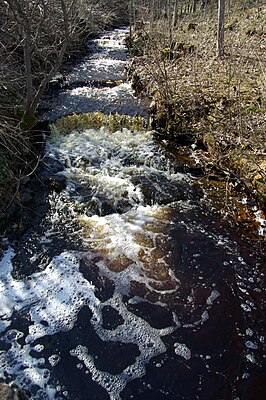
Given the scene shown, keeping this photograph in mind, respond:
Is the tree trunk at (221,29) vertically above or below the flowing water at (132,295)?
above

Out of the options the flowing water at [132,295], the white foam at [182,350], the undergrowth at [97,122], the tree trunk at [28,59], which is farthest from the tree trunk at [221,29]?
the white foam at [182,350]

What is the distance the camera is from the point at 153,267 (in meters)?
5.00

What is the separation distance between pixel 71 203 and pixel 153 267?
2310mm

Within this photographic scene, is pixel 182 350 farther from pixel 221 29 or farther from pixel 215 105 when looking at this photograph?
pixel 221 29

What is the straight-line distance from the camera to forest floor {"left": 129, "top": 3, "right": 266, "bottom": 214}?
6618mm

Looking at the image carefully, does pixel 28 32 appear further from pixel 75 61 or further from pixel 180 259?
pixel 75 61

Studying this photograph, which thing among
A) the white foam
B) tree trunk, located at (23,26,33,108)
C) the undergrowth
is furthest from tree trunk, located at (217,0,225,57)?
the white foam

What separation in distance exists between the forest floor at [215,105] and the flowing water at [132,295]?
3.01 feet

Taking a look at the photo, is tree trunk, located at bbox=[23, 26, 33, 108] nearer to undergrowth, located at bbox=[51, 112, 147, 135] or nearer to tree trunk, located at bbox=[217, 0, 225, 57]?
undergrowth, located at bbox=[51, 112, 147, 135]

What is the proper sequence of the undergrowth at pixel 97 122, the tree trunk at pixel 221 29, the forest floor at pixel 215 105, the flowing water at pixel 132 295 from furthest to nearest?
the tree trunk at pixel 221 29
the undergrowth at pixel 97 122
the forest floor at pixel 215 105
the flowing water at pixel 132 295

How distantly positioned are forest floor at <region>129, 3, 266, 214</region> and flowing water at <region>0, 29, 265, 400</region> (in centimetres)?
92

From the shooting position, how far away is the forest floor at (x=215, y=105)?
662cm

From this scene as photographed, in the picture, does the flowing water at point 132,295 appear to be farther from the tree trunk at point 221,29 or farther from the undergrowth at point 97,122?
the tree trunk at point 221,29

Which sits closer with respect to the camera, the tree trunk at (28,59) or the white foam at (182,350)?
the white foam at (182,350)
